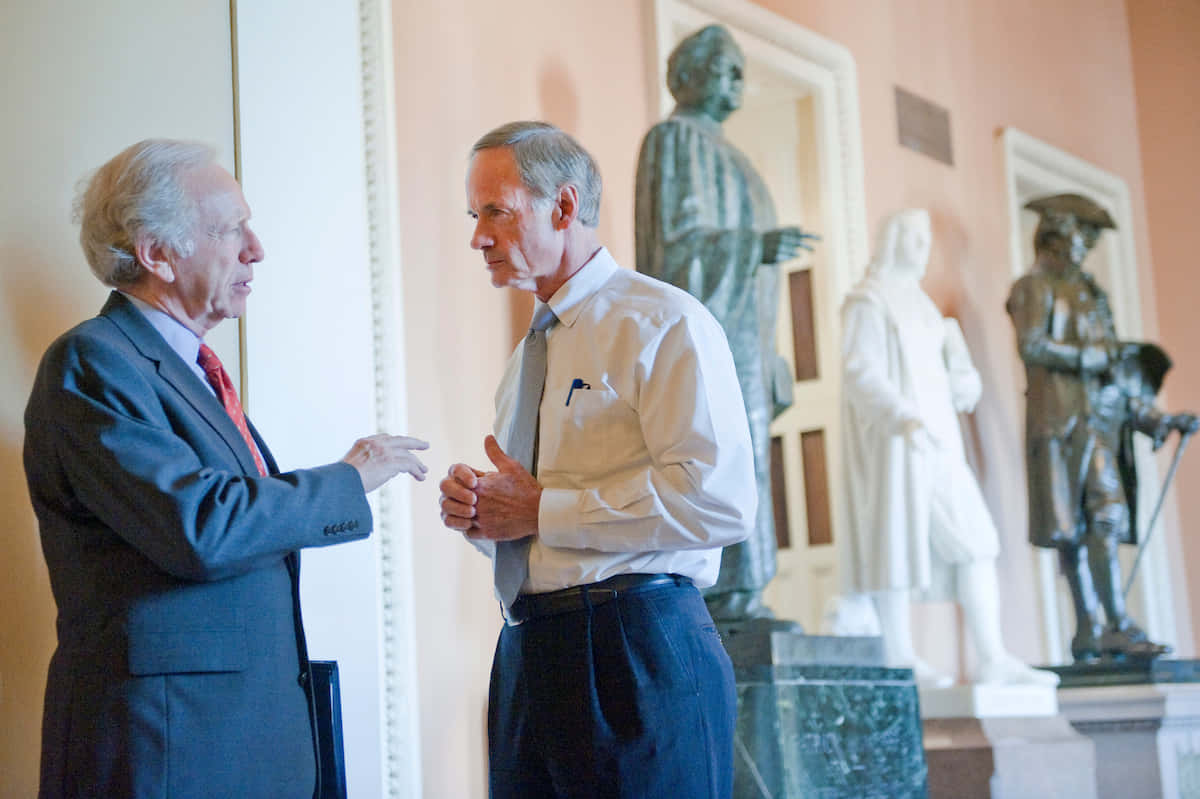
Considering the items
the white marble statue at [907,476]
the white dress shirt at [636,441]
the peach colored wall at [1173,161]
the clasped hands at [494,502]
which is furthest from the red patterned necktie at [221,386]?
the peach colored wall at [1173,161]

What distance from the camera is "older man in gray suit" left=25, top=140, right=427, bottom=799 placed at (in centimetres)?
188

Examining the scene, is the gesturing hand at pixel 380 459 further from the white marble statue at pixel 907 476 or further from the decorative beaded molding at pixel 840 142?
the decorative beaded molding at pixel 840 142

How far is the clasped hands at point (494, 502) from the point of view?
7.04 ft

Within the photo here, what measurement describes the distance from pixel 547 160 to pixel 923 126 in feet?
18.2

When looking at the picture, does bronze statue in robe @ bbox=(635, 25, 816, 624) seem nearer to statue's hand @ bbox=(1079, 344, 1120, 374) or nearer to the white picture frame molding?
statue's hand @ bbox=(1079, 344, 1120, 374)

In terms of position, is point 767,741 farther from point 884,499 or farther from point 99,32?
point 99,32

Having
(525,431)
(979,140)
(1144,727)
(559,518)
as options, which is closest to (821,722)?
(1144,727)

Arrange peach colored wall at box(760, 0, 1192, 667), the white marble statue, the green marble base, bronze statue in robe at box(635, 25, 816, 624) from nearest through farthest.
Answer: bronze statue in robe at box(635, 25, 816, 624) → the white marble statue → the green marble base → peach colored wall at box(760, 0, 1192, 667)

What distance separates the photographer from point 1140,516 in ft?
27.7

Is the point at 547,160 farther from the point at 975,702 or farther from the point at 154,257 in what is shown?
the point at 975,702

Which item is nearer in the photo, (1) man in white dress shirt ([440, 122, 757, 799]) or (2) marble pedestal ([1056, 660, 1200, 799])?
(1) man in white dress shirt ([440, 122, 757, 799])

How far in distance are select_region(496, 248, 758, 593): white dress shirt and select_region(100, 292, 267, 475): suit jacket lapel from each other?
46cm

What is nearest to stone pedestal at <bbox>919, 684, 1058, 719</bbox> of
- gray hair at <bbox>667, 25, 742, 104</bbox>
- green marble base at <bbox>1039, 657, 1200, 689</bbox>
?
green marble base at <bbox>1039, 657, 1200, 689</bbox>

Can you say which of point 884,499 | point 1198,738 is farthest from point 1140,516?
point 884,499
